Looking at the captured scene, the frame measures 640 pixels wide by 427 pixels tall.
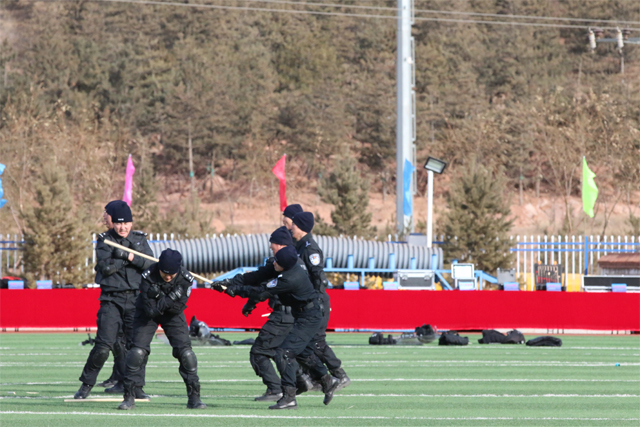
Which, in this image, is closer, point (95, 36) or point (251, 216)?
point (251, 216)

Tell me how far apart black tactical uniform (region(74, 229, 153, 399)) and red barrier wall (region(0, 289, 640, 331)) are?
10375 millimetres

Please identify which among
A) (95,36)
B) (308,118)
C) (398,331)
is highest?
(95,36)

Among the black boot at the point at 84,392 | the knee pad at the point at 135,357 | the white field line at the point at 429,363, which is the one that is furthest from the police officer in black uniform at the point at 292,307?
the white field line at the point at 429,363

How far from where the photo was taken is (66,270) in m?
28.8

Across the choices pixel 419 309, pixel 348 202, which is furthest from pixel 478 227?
pixel 419 309

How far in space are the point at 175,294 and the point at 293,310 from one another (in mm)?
1228

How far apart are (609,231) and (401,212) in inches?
1119

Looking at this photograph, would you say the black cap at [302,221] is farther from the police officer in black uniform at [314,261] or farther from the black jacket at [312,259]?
the black jacket at [312,259]

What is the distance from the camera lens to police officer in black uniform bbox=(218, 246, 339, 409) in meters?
9.07

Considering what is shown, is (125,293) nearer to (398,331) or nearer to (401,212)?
(398,331)

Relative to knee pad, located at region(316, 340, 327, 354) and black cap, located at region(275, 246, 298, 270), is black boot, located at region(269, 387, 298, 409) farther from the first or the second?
black cap, located at region(275, 246, 298, 270)

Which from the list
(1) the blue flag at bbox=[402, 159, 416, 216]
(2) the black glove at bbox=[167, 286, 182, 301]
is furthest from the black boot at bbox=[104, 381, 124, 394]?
(1) the blue flag at bbox=[402, 159, 416, 216]

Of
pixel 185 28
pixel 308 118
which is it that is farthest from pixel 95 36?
pixel 308 118

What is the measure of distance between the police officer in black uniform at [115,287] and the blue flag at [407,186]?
2090cm
